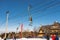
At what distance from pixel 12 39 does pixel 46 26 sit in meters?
27.7

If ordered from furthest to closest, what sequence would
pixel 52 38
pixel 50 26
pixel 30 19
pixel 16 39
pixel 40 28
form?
pixel 50 26, pixel 40 28, pixel 16 39, pixel 52 38, pixel 30 19

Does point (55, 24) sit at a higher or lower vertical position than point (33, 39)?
higher

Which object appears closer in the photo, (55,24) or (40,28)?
(40,28)

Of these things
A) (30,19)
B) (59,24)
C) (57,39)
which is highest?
(59,24)

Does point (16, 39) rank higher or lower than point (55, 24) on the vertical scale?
lower

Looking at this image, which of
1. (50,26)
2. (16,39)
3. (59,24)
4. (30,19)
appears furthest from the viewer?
(59,24)

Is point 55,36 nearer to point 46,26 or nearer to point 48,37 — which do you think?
point 48,37

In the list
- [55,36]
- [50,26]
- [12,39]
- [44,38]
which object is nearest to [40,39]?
[44,38]

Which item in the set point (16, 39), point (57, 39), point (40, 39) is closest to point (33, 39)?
point (40, 39)

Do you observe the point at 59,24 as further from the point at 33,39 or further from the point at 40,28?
the point at 33,39

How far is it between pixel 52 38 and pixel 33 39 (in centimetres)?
263

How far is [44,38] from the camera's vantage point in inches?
690

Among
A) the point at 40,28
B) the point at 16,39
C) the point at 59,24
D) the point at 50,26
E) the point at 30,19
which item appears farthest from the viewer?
the point at 59,24

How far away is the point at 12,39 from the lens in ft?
65.2
